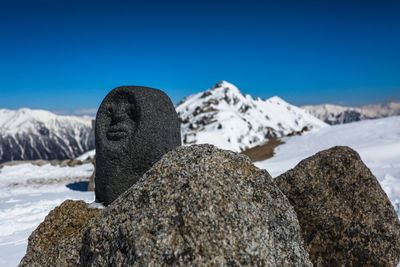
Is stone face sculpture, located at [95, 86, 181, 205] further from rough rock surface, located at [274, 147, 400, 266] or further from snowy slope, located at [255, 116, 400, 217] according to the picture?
snowy slope, located at [255, 116, 400, 217]

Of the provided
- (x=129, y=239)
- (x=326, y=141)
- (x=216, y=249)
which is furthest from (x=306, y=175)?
(x=326, y=141)

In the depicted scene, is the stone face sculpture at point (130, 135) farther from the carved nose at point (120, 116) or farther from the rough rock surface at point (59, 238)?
the rough rock surface at point (59, 238)

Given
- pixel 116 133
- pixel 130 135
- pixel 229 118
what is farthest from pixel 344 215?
pixel 229 118

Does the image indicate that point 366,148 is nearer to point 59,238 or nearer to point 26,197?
point 59,238

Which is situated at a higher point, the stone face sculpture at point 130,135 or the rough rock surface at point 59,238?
the stone face sculpture at point 130,135

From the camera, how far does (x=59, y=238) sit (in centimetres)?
406

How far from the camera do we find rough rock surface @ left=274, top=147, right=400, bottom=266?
13.8ft

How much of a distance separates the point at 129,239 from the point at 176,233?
519 mm

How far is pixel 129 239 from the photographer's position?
2.65 meters

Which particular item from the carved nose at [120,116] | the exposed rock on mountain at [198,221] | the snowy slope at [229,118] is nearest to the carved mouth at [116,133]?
the carved nose at [120,116]

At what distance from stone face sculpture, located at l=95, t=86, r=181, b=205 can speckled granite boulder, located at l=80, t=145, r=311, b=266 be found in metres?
4.57

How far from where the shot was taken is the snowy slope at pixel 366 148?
10714 mm

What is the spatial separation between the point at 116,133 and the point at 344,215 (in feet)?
21.5

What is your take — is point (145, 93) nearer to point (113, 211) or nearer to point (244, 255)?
point (113, 211)
